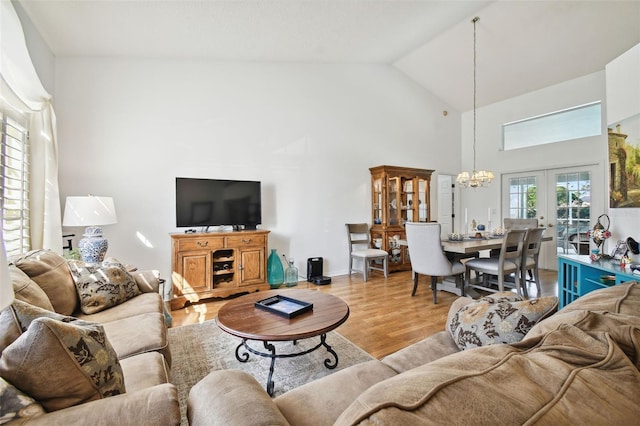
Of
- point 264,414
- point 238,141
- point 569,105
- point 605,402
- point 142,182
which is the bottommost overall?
point 264,414

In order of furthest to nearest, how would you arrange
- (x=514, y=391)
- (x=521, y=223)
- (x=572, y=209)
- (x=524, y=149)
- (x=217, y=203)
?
(x=524, y=149) < (x=572, y=209) < (x=521, y=223) < (x=217, y=203) < (x=514, y=391)

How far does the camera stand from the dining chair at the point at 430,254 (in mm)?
3445

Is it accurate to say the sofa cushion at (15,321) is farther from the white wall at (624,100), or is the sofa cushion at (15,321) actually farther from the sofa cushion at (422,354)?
the white wall at (624,100)

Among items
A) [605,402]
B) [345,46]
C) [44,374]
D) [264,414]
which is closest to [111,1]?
[345,46]

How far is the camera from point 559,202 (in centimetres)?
537

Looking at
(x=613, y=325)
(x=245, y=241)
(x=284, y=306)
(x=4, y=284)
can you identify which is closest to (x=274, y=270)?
(x=245, y=241)

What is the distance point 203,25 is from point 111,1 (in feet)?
2.78

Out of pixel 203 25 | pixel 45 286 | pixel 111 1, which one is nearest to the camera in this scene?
pixel 45 286

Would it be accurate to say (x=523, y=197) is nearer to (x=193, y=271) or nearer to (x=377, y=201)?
(x=377, y=201)

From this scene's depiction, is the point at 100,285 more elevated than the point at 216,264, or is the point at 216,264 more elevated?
the point at 100,285

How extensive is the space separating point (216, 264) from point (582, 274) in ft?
12.6

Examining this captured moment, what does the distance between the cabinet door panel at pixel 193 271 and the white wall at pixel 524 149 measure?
18.8 ft

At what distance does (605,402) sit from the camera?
50 centimetres

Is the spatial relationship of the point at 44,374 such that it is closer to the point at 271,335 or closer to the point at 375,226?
the point at 271,335
